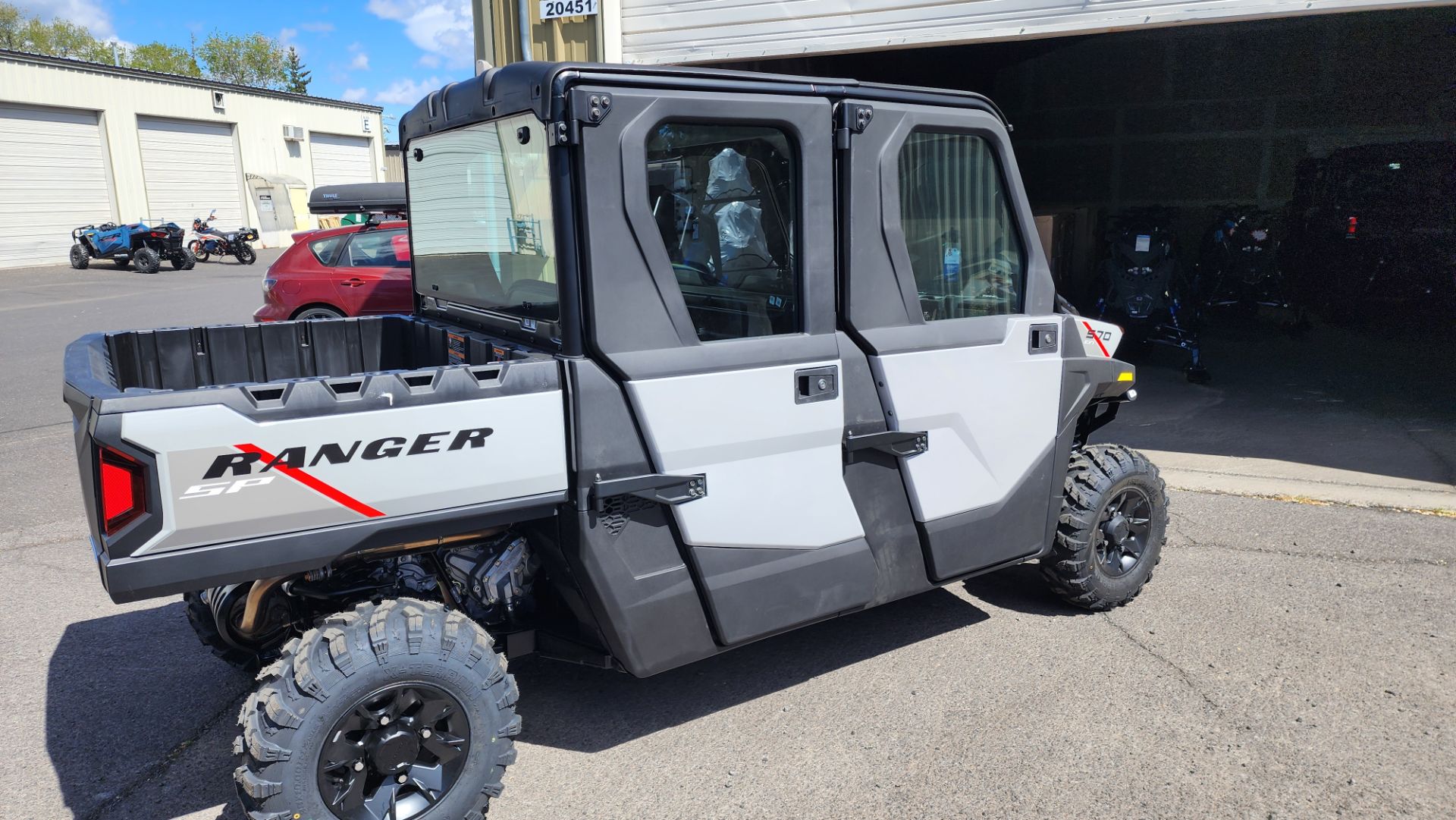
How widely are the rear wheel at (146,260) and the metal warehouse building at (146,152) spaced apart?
14.3 ft

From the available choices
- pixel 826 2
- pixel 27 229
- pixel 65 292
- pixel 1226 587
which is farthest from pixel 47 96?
pixel 1226 587

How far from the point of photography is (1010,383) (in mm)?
3734

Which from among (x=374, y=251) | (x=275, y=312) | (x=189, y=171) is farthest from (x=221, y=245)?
(x=374, y=251)

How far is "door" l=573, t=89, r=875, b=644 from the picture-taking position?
2861 mm

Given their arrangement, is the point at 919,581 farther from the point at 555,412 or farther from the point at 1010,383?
the point at 555,412

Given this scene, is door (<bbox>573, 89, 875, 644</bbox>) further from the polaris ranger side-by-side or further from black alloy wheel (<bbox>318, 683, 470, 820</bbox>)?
black alloy wheel (<bbox>318, 683, 470, 820</bbox>)

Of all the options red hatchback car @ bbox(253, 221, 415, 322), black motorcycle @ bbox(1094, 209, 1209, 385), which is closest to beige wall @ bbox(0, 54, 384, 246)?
red hatchback car @ bbox(253, 221, 415, 322)

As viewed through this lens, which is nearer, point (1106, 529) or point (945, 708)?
point (945, 708)

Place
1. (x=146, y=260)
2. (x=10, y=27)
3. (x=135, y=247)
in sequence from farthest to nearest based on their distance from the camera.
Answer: (x=10, y=27)
(x=135, y=247)
(x=146, y=260)

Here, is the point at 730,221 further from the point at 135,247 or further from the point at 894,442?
the point at 135,247

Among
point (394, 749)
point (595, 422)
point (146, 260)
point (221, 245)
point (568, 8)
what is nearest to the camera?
point (394, 749)

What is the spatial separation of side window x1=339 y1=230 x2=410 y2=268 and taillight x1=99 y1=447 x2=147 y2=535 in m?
8.09

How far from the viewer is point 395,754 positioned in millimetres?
2707

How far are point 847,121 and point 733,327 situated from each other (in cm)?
78
